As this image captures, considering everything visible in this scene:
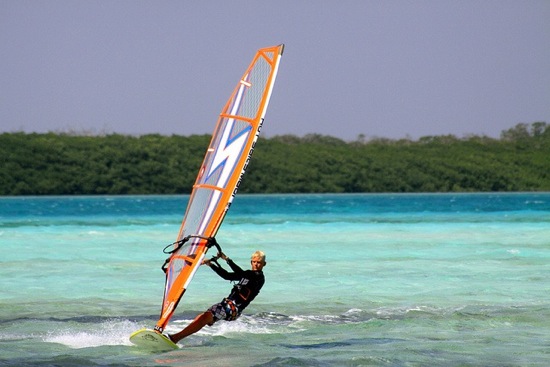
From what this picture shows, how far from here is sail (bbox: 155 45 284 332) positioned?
756 centimetres

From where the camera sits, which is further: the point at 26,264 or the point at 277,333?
the point at 26,264

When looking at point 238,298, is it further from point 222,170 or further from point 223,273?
point 222,170

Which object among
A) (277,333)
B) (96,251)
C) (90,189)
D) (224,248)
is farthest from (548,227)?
(90,189)

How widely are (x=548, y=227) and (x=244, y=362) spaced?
21875 mm

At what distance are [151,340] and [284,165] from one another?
78.6 m

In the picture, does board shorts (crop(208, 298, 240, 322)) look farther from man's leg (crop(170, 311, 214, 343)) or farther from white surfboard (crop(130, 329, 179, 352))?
white surfboard (crop(130, 329, 179, 352))

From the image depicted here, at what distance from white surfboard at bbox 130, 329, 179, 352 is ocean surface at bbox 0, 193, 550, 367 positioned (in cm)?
7

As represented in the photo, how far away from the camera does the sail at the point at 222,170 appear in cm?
756

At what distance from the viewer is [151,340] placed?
26.2ft

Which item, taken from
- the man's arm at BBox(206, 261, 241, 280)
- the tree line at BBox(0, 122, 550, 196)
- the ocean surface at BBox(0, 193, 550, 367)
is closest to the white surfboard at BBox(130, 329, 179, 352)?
the ocean surface at BBox(0, 193, 550, 367)

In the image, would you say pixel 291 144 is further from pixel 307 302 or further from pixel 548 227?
pixel 307 302

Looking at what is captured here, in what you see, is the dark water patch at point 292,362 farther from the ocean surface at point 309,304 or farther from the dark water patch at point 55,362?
the dark water patch at point 55,362

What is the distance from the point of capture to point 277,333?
9.38m

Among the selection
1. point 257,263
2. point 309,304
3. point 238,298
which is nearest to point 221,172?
point 257,263
